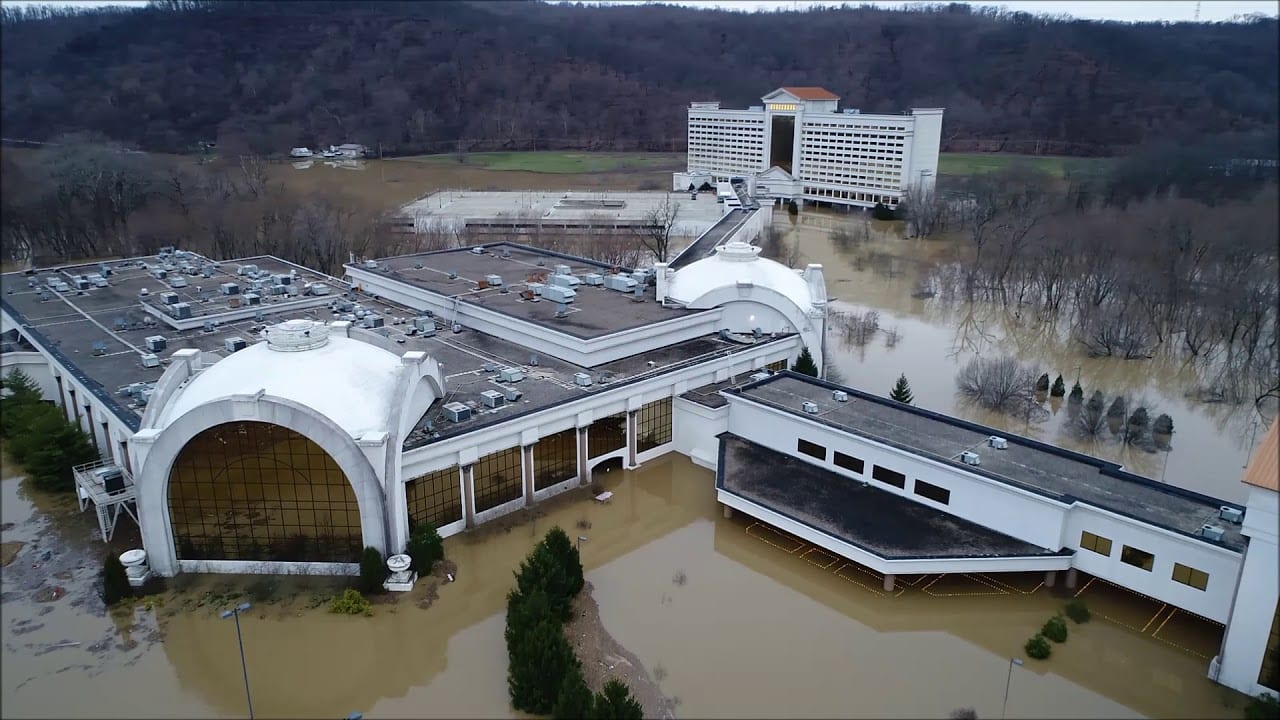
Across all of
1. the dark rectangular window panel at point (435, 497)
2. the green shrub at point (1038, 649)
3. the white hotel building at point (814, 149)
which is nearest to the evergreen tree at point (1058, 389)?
the green shrub at point (1038, 649)

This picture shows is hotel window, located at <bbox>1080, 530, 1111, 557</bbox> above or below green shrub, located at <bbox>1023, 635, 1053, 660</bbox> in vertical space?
above

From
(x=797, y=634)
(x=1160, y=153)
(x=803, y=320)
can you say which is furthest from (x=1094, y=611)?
(x=1160, y=153)

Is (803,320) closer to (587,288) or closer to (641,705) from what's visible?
(587,288)

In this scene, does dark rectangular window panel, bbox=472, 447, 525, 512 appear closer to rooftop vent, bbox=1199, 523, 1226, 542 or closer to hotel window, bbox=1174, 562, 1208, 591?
hotel window, bbox=1174, 562, 1208, 591

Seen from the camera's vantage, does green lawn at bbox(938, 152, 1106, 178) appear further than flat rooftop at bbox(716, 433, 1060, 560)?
Yes

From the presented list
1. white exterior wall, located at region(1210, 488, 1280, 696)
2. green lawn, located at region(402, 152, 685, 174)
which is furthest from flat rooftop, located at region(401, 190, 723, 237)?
white exterior wall, located at region(1210, 488, 1280, 696)

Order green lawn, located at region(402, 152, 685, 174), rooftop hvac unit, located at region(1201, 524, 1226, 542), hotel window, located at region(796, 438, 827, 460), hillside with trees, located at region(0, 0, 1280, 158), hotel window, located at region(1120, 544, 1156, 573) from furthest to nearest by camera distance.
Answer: green lawn, located at region(402, 152, 685, 174) < hillside with trees, located at region(0, 0, 1280, 158) < hotel window, located at region(796, 438, 827, 460) < hotel window, located at region(1120, 544, 1156, 573) < rooftop hvac unit, located at region(1201, 524, 1226, 542)

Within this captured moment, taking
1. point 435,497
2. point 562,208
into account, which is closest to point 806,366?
point 435,497

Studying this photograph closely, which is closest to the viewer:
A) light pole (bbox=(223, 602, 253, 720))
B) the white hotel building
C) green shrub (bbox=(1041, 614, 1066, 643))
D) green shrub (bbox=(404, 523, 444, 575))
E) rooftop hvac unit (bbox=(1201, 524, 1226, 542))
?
light pole (bbox=(223, 602, 253, 720))
